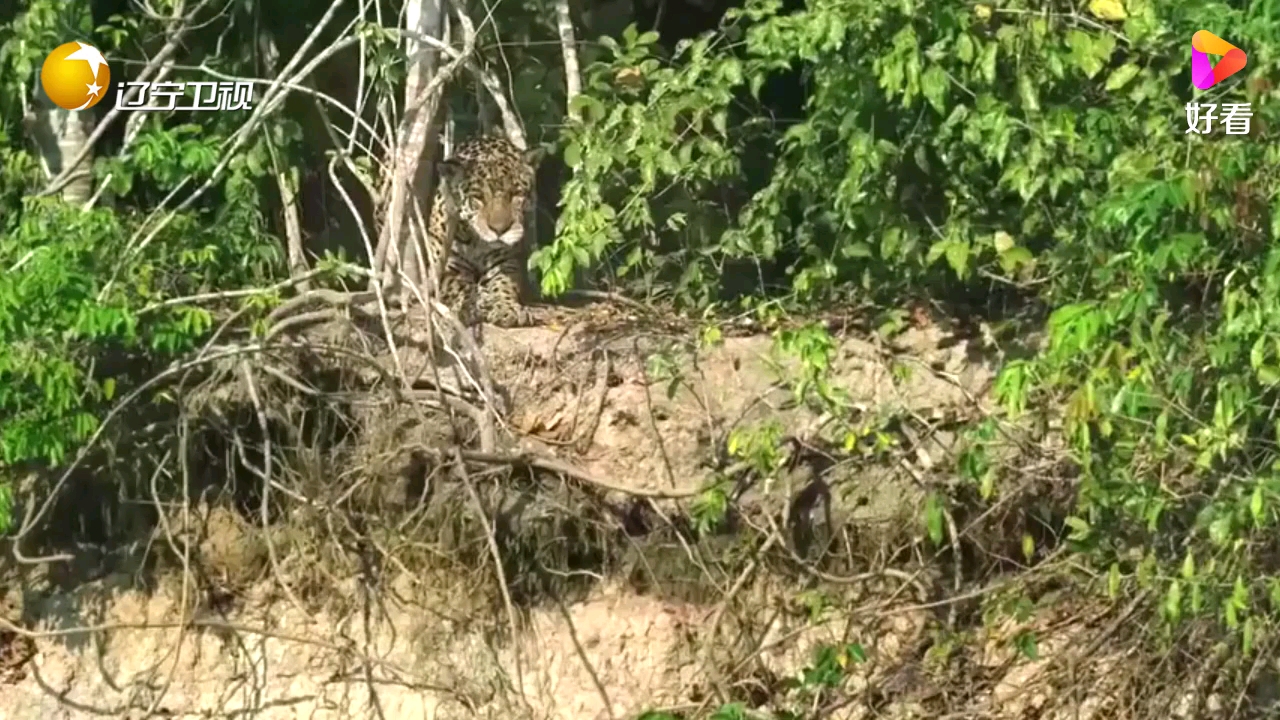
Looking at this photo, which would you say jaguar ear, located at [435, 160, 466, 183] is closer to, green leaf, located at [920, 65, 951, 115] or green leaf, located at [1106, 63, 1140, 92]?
green leaf, located at [920, 65, 951, 115]

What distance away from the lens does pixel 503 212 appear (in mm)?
6836

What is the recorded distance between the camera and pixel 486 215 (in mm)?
6828

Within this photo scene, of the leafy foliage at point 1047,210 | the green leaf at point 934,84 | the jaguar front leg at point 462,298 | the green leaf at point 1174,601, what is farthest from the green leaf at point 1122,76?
the jaguar front leg at point 462,298

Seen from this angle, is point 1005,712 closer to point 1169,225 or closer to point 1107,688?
point 1107,688

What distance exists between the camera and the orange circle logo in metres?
6.05

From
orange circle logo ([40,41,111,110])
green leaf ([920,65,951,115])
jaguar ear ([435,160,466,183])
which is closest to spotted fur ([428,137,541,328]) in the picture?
jaguar ear ([435,160,466,183])

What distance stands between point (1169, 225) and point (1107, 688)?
1569 mm

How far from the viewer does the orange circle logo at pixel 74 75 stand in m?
6.05

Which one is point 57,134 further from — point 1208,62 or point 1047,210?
point 1208,62

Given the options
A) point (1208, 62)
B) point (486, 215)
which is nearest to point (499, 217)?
point (486, 215)

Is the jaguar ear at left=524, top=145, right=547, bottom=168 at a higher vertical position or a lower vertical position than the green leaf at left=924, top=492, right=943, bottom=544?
higher

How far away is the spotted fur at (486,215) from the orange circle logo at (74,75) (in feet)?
4.16

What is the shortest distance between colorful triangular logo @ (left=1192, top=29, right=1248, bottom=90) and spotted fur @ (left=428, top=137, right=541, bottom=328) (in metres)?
2.70

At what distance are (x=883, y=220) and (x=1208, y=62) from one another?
46.0 inches
